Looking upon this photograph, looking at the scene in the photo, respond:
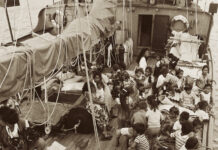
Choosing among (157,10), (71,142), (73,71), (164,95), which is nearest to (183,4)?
(157,10)

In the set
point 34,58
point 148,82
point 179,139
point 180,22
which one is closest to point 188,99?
point 148,82

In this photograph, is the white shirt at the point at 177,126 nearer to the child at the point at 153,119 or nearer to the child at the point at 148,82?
→ the child at the point at 153,119

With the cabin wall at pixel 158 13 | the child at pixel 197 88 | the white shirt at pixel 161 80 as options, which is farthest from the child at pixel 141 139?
the cabin wall at pixel 158 13

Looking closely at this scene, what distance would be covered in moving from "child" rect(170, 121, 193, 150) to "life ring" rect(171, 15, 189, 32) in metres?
6.30

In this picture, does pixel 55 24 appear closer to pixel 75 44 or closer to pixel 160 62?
pixel 160 62

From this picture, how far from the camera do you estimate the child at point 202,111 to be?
20.1 ft

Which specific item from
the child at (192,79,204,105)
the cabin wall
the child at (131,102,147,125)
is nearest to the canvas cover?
the child at (131,102,147,125)

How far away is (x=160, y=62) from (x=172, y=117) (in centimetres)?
264

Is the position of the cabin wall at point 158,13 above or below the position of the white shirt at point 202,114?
above

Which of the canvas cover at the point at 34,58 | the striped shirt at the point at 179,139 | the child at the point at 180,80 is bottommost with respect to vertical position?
the striped shirt at the point at 179,139

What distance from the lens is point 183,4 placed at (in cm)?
1190

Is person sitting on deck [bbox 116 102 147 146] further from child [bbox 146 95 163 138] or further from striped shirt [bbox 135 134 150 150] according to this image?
striped shirt [bbox 135 134 150 150]

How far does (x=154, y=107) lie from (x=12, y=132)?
2660 mm

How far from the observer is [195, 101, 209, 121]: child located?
6.13 meters
